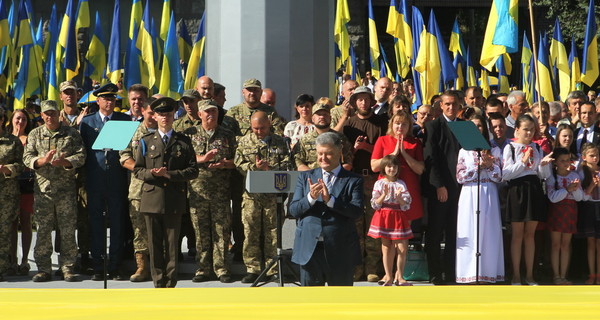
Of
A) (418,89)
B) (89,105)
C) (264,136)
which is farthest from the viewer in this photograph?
(418,89)

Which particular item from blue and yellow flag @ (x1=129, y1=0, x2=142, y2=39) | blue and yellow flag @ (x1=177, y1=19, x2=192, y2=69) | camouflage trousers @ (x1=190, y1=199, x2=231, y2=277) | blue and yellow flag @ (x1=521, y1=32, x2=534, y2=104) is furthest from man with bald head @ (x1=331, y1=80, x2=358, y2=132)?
blue and yellow flag @ (x1=177, y1=19, x2=192, y2=69)

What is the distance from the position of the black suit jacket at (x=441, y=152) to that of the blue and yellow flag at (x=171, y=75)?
815cm

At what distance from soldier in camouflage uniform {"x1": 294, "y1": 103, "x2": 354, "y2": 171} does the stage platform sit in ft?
25.3

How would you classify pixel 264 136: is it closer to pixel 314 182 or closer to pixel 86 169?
pixel 86 169

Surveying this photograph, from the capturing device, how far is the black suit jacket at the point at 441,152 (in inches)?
426

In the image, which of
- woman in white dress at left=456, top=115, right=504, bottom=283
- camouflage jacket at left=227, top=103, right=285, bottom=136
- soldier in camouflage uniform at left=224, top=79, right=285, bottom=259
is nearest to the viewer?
woman in white dress at left=456, top=115, right=504, bottom=283

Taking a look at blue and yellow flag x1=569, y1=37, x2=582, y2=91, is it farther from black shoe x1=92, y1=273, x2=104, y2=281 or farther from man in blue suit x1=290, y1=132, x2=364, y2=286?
man in blue suit x1=290, y1=132, x2=364, y2=286

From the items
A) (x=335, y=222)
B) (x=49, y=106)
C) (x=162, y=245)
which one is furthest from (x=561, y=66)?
(x=335, y=222)

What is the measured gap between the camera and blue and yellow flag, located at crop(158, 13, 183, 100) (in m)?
18.4

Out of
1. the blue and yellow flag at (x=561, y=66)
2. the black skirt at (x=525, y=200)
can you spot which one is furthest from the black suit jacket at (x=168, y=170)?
the blue and yellow flag at (x=561, y=66)

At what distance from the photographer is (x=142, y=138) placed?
33.4ft

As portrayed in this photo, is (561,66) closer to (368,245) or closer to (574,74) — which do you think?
(574,74)

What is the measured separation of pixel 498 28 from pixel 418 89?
5.15 m

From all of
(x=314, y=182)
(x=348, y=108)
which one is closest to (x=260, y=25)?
(x=348, y=108)
